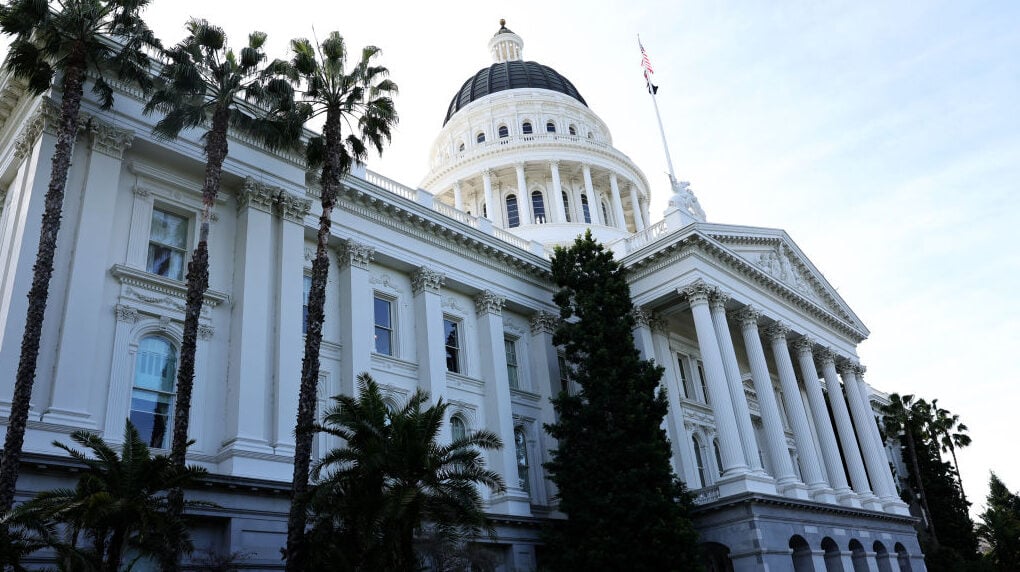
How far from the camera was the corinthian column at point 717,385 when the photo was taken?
28891 mm

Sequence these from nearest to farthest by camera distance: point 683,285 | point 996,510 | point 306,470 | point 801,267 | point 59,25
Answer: point 306,470, point 59,25, point 683,285, point 801,267, point 996,510

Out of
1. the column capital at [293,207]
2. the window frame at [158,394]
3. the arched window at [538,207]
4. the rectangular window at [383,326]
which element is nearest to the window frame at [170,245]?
the window frame at [158,394]

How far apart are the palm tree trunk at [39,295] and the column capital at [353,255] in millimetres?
10047

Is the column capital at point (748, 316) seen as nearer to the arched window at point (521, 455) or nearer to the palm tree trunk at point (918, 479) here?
the arched window at point (521, 455)

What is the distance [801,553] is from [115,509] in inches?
989

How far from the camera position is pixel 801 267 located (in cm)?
3988

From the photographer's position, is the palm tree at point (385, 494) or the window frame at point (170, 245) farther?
the window frame at point (170, 245)

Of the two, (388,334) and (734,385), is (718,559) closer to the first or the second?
(734,385)

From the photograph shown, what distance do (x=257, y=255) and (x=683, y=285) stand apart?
16693 mm

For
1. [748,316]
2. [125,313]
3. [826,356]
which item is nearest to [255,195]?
[125,313]

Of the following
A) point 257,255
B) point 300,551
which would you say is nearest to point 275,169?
point 257,255

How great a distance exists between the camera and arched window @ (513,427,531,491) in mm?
29484

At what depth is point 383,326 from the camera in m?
27.5

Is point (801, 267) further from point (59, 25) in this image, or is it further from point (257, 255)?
point (59, 25)
